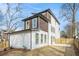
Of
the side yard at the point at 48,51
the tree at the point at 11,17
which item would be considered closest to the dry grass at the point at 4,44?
the side yard at the point at 48,51

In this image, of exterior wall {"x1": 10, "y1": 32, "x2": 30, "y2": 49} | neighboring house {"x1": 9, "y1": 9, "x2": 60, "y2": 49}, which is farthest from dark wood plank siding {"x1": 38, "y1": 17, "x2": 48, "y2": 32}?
exterior wall {"x1": 10, "y1": 32, "x2": 30, "y2": 49}

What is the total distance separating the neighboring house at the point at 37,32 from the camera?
252 cm

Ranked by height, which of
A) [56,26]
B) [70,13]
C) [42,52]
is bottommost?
[42,52]

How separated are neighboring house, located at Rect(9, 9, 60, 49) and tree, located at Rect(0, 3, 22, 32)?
0.19 ft

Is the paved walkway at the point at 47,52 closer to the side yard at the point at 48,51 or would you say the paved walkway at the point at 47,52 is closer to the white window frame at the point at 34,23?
the side yard at the point at 48,51

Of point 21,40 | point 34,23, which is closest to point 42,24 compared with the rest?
point 34,23

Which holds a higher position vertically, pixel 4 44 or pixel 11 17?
pixel 11 17

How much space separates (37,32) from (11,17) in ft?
0.90

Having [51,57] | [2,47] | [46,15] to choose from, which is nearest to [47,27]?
[46,15]

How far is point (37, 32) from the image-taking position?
2527 mm

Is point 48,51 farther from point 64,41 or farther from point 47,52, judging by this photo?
point 64,41

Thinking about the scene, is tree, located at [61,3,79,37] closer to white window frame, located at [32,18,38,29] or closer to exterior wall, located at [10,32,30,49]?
white window frame, located at [32,18,38,29]

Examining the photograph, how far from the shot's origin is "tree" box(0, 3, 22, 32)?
2.53m

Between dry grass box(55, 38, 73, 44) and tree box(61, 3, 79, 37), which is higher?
tree box(61, 3, 79, 37)
